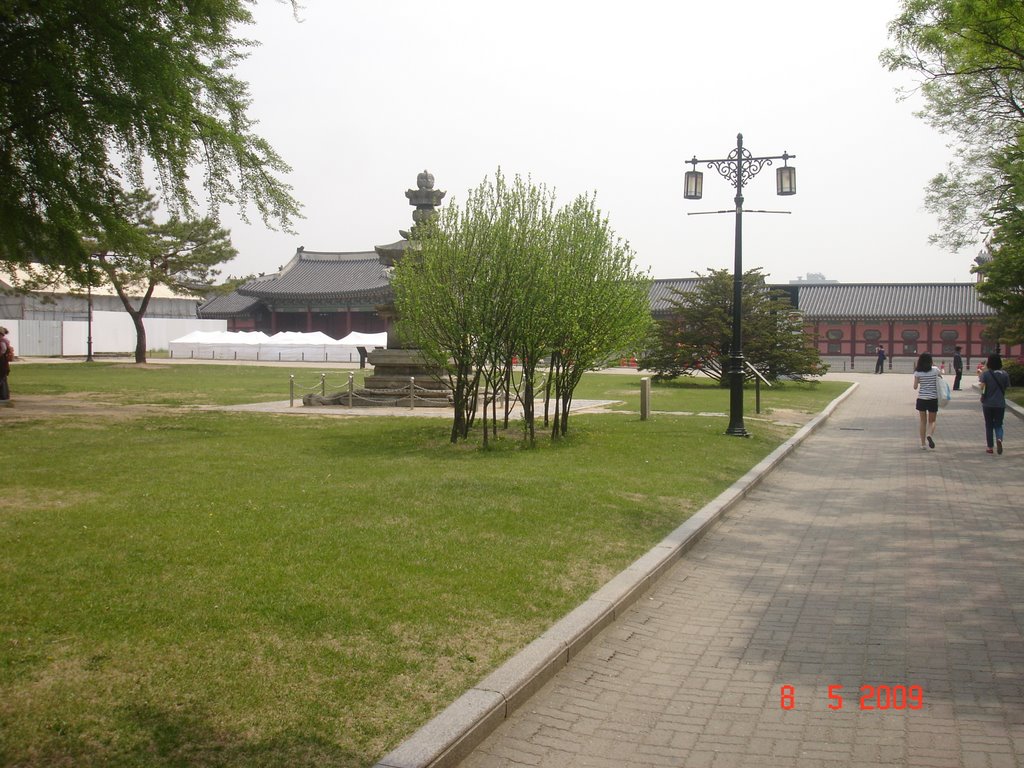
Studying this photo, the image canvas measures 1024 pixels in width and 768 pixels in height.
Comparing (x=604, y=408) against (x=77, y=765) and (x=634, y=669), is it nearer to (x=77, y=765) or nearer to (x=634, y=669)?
(x=634, y=669)

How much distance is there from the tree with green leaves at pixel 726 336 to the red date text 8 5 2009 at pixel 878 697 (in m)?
28.3

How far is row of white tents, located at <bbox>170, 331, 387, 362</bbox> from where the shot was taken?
56.8 m

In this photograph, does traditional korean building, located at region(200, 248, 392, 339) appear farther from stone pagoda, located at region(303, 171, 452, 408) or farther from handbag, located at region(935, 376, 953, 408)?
handbag, located at region(935, 376, 953, 408)

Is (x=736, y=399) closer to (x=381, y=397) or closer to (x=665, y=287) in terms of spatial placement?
(x=381, y=397)

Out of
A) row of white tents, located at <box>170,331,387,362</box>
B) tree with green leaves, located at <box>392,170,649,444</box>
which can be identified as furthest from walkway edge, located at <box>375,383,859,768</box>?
row of white tents, located at <box>170,331,387,362</box>

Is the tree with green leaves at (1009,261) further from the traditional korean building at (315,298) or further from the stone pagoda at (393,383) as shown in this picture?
the traditional korean building at (315,298)

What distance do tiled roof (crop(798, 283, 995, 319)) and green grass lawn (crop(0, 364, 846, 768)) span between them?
1779 inches

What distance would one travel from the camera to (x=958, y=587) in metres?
6.75

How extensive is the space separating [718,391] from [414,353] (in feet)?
46.7

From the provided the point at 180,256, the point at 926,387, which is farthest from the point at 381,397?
the point at 180,256

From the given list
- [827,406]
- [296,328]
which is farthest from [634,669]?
[296,328]

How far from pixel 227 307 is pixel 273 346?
492 inches

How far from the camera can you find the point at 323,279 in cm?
6419

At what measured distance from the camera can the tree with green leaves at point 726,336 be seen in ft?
106
